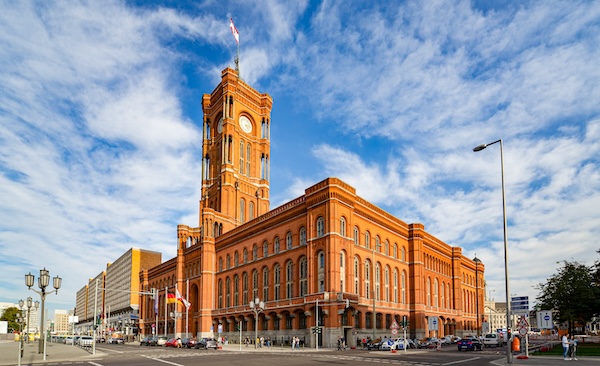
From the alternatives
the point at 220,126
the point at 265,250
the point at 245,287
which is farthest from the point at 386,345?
the point at 220,126

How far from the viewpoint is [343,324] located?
58562 millimetres

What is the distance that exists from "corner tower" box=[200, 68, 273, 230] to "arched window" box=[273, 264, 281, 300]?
75.8 feet

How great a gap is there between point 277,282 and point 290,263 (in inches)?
183

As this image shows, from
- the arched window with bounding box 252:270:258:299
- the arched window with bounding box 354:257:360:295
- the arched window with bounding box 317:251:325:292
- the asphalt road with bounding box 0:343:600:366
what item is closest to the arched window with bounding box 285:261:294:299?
the arched window with bounding box 317:251:325:292

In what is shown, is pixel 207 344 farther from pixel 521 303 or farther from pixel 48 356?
pixel 521 303

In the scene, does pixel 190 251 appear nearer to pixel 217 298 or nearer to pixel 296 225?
pixel 217 298

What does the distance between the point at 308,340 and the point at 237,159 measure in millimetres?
47131

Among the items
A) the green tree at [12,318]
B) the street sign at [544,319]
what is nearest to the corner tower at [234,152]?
the street sign at [544,319]

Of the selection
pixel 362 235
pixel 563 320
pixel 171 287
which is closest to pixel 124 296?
pixel 171 287

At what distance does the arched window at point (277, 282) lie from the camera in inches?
2720

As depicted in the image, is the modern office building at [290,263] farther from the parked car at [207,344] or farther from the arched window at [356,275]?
the parked car at [207,344]

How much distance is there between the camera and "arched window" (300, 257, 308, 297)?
63.4 meters

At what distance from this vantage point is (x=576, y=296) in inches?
2146

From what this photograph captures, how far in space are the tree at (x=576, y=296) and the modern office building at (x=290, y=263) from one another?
703 inches
